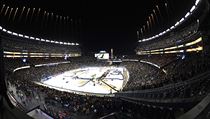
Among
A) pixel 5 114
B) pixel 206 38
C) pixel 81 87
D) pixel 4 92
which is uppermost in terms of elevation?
pixel 206 38

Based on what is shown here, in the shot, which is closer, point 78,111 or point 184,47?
point 78,111

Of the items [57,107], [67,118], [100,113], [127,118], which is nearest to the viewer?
[127,118]

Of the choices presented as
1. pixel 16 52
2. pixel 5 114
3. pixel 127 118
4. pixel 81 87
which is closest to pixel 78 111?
pixel 127 118

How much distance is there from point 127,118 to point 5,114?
318 inches

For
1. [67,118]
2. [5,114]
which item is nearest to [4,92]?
[5,114]

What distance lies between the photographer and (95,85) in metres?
46.5

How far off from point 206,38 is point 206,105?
15.3m

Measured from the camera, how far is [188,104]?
7.27 meters

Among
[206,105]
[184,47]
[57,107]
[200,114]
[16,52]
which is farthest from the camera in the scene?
[16,52]

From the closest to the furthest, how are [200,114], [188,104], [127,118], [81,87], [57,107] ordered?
[200,114] → [188,104] → [127,118] → [57,107] → [81,87]

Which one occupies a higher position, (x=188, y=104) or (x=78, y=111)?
(x=188, y=104)

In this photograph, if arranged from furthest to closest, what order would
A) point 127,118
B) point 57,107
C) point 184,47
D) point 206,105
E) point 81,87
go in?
point 81,87 → point 184,47 → point 57,107 → point 127,118 → point 206,105

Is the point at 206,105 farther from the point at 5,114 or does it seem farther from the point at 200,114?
the point at 5,114

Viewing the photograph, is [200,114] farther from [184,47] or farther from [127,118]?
[184,47]
